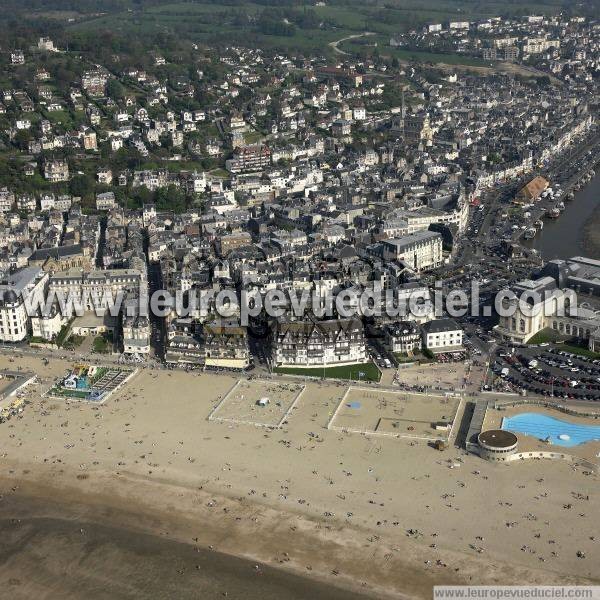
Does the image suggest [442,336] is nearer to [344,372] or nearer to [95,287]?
[344,372]

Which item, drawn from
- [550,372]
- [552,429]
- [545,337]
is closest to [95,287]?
[545,337]

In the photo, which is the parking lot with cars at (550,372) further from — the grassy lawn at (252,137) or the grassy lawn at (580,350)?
the grassy lawn at (252,137)

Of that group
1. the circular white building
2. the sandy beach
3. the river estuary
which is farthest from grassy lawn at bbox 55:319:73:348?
the river estuary

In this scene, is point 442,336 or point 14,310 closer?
point 442,336

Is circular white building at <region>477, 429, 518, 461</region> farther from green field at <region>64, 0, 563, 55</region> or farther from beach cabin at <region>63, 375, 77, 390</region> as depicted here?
green field at <region>64, 0, 563, 55</region>

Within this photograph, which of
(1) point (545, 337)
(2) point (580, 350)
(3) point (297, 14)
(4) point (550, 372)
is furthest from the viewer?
(3) point (297, 14)

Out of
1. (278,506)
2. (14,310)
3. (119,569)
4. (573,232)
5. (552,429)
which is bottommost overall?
(119,569)
